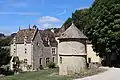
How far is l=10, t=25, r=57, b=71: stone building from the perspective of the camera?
66.4 metres

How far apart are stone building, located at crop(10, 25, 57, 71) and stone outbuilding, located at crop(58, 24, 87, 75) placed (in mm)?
26939

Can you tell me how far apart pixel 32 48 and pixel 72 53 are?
2808 cm

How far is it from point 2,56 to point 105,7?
76.5 ft

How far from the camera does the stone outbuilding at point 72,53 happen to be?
128ft

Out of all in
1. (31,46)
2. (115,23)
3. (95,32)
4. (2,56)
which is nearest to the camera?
(115,23)

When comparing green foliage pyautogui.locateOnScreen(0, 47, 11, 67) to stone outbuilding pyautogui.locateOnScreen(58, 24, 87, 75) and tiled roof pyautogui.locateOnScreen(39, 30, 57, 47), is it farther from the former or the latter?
stone outbuilding pyautogui.locateOnScreen(58, 24, 87, 75)

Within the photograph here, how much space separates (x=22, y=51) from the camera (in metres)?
67.8

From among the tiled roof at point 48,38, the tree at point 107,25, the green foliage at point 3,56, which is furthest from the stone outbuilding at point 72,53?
the tiled roof at point 48,38

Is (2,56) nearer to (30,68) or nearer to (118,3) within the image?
(30,68)

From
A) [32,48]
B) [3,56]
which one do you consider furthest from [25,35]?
[3,56]

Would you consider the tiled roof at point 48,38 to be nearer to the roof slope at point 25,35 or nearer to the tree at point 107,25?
the roof slope at point 25,35

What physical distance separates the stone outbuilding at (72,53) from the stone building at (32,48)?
26939 mm

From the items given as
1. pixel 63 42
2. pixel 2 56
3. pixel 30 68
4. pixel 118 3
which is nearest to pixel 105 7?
pixel 118 3

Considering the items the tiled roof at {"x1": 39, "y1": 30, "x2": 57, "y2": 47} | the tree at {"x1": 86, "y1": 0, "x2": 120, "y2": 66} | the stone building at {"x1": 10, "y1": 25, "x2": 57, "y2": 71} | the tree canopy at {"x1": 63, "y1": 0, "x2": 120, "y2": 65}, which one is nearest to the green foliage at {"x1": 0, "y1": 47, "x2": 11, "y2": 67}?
the stone building at {"x1": 10, "y1": 25, "x2": 57, "y2": 71}
